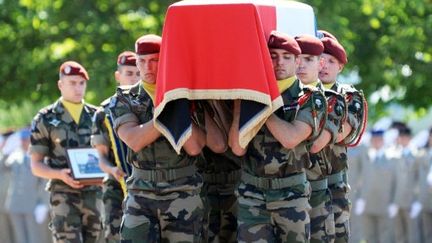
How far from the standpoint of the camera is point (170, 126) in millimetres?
8391

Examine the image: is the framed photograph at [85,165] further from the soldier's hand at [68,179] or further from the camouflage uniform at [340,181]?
the camouflage uniform at [340,181]

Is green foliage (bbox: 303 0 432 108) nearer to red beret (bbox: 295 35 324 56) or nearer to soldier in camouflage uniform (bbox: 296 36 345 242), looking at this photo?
soldier in camouflage uniform (bbox: 296 36 345 242)

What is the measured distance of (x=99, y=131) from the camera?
35.7ft

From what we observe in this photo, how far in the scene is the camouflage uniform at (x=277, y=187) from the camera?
27.5 feet

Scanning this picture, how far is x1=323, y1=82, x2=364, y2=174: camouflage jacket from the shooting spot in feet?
30.7

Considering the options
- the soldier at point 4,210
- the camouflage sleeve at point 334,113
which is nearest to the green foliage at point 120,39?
the soldier at point 4,210

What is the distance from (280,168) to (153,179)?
2.82 ft

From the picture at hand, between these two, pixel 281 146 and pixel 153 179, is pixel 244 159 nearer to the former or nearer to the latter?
pixel 281 146

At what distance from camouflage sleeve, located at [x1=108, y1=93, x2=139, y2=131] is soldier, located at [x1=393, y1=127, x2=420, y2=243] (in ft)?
30.1

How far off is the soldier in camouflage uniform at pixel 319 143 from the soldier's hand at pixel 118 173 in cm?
180

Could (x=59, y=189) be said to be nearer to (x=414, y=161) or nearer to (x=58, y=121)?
(x=58, y=121)

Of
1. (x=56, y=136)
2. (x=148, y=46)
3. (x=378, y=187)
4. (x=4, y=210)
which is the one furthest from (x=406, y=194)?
(x=148, y=46)

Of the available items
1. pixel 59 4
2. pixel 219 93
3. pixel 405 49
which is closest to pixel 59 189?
pixel 219 93

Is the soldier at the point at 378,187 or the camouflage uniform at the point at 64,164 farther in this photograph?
the soldier at the point at 378,187
